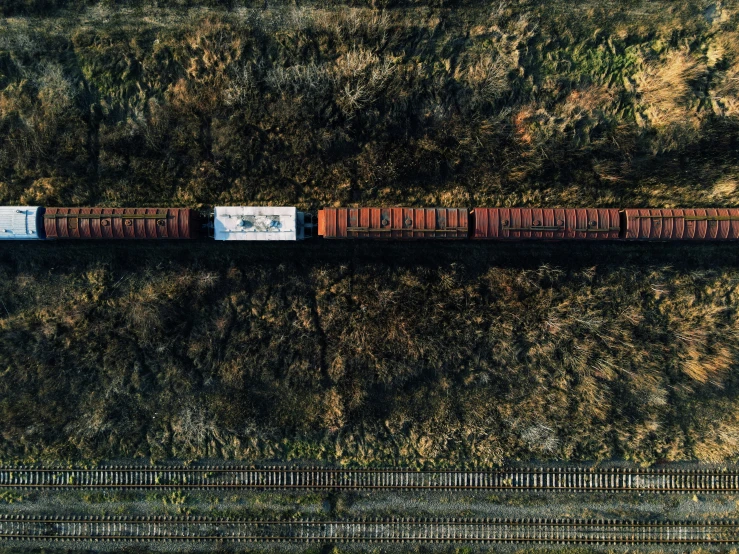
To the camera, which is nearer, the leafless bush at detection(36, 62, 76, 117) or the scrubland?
the scrubland

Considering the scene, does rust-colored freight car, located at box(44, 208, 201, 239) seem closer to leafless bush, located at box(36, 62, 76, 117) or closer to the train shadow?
the train shadow

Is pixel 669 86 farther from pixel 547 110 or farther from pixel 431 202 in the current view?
pixel 431 202

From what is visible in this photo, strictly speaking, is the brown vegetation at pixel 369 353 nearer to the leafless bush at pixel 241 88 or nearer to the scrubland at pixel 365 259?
the scrubland at pixel 365 259

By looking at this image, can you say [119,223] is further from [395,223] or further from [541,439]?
[541,439]

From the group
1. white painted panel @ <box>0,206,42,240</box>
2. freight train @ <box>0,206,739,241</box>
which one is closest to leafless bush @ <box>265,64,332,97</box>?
freight train @ <box>0,206,739,241</box>

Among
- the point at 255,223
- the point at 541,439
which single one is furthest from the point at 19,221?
the point at 541,439

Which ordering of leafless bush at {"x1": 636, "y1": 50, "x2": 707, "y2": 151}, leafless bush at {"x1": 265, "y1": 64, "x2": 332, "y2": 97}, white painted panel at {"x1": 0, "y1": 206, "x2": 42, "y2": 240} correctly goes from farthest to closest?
leafless bush at {"x1": 265, "y1": 64, "x2": 332, "y2": 97}
leafless bush at {"x1": 636, "y1": 50, "x2": 707, "y2": 151}
white painted panel at {"x1": 0, "y1": 206, "x2": 42, "y2": 240}
